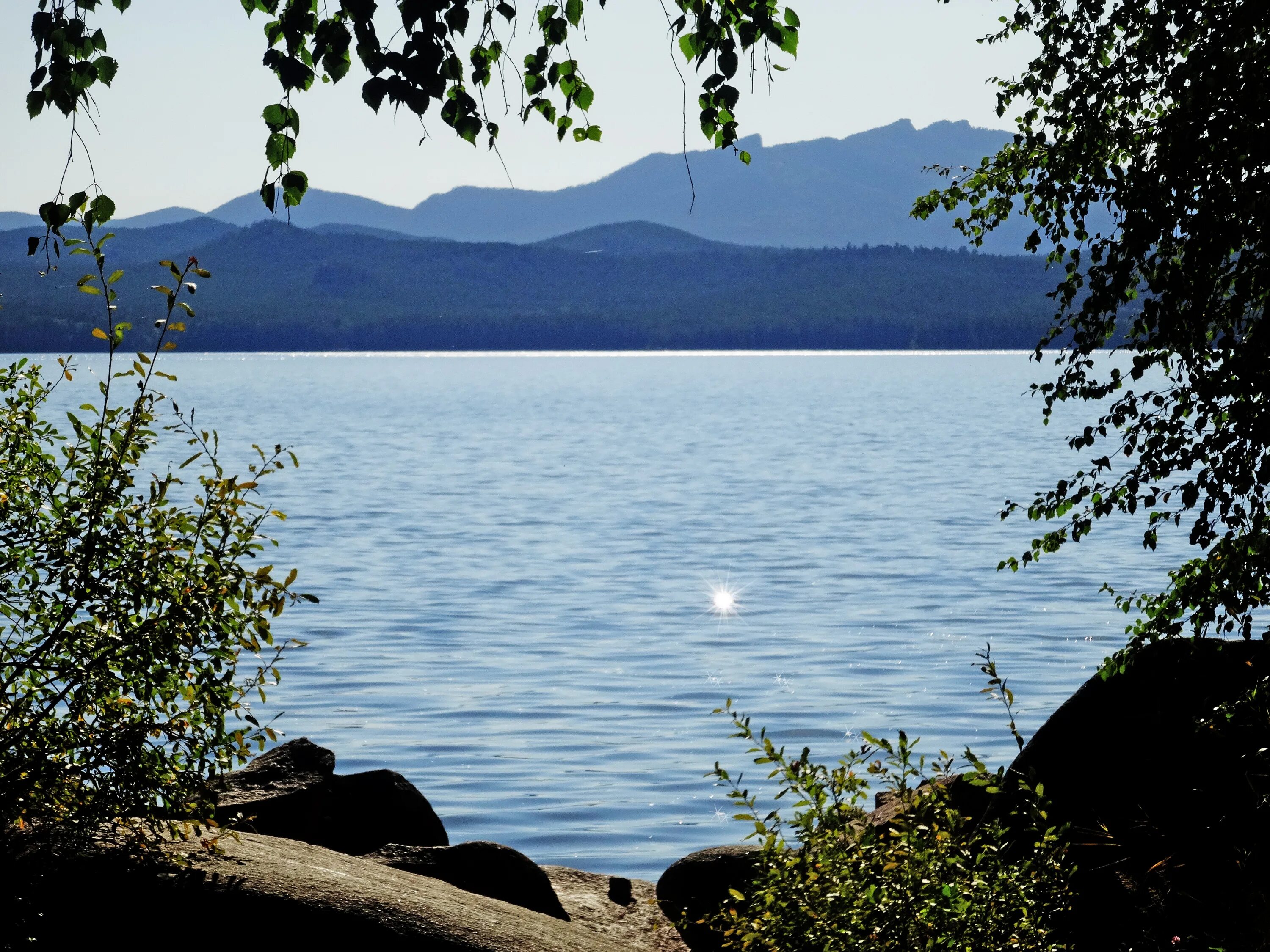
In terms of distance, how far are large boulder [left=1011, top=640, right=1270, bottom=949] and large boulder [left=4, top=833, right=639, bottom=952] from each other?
281 cm

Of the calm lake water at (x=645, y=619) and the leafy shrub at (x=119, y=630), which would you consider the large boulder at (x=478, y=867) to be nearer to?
the leafy shrub at (x=119, y=630)

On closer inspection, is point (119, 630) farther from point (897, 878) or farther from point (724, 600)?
point (724, 600)

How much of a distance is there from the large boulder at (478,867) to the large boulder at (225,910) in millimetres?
1783

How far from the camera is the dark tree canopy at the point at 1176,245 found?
6613 mm

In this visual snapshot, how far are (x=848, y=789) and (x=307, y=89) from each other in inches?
155

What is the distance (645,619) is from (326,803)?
1252 centimetres

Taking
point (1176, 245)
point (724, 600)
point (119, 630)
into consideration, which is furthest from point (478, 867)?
point (724, 600)

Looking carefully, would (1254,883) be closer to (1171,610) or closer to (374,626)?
(1171,610)

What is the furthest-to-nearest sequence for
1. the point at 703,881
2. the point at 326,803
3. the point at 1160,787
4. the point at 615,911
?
the point at 615,911 → the point at 326,803 → the point at 703,881 → the point at 1160,787

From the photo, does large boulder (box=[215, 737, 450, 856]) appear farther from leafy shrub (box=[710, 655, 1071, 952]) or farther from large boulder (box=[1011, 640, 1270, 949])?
large boulder (box=[1011, 640, 1270, 949])

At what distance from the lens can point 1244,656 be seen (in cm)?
827

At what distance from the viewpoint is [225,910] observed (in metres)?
6.47

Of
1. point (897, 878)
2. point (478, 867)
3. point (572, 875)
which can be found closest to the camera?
point (897, 878)

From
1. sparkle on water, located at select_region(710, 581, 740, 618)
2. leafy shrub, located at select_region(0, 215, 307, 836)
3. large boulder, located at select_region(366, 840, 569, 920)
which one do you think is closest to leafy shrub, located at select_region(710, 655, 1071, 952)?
large boulder, located at select_region(366, 840, 569, 920)
